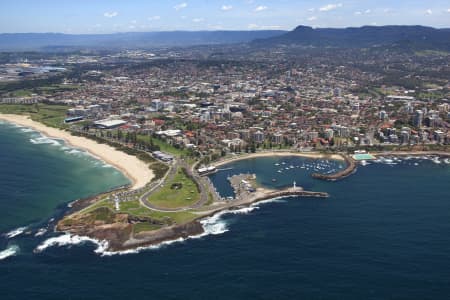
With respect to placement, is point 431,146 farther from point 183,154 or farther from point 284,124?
point 183,154

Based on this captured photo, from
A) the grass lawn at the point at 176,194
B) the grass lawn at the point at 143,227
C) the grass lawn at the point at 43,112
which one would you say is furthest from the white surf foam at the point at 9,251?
the grass lawn at the point at 43,112

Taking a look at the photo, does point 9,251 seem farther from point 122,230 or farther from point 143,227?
point 143,227

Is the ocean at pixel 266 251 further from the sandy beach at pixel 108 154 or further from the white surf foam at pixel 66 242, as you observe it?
the sandy beach at pixel 108 154

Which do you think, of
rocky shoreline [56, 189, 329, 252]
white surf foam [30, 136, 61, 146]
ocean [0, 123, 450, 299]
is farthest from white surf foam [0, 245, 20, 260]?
white surf foam [30, 136, 61, 146]

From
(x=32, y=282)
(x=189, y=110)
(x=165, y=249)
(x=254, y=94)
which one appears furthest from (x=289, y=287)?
(x=254, y=94)

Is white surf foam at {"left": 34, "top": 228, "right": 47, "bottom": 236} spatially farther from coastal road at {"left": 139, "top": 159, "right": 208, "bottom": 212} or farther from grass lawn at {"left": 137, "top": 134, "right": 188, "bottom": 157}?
grass lawn at {"left": 137, "top": 134, "right": 188, "bottom": 157}
